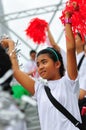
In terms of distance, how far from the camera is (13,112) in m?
1.34

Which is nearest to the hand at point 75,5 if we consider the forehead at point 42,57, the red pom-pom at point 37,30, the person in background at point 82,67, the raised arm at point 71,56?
the raised arm at point 71,56

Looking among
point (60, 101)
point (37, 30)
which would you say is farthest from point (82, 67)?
point (60, 101)

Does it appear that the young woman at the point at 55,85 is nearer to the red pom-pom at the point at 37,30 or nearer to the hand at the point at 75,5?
the hand at the point at 75,5

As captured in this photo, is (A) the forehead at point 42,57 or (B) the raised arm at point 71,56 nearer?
(B) the raised arm at point 71,56

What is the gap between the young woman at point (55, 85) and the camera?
2.91 m

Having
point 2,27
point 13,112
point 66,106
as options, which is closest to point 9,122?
point 13,112

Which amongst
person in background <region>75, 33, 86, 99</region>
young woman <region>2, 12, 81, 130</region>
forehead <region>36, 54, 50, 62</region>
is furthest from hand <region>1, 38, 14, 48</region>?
person in background <region>75, 33, 86, 99</region>

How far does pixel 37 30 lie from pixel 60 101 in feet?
6.66

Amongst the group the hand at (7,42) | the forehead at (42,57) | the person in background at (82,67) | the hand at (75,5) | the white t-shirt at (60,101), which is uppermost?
the hand at (75,5)

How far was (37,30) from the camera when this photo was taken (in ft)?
15.9

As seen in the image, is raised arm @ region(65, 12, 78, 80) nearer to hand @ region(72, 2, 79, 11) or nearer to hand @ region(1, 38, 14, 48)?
hand @ region(72, 2, 79, 11)

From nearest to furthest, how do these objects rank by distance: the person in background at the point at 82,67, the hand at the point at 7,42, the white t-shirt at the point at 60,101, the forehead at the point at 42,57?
the white t-shirt at the point at 60,101 → the hand at the point at 7,42 → the forehead at the point at 42,57 → the person in background at the point at 82,67

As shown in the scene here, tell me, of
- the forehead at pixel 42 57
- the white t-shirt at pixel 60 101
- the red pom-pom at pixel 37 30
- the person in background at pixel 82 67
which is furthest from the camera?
the red pom-pom at pixel 37 30

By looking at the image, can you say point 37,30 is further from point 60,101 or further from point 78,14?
point 60,101
